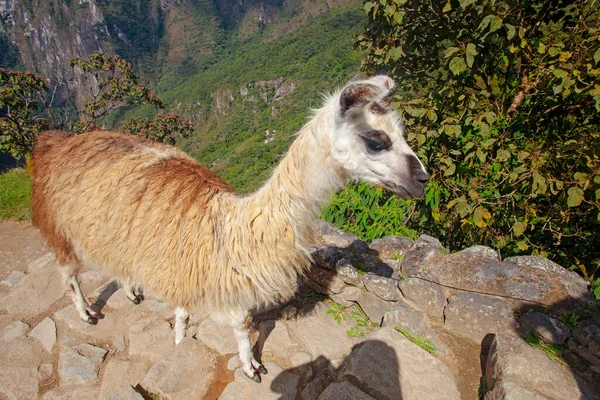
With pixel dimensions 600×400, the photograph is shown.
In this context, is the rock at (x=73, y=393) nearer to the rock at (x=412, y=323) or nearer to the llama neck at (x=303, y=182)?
the llama neck at (x=303, y=182)

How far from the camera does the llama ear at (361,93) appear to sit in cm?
168

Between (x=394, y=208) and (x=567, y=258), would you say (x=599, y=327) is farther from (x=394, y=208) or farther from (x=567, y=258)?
(x=394, y=208)

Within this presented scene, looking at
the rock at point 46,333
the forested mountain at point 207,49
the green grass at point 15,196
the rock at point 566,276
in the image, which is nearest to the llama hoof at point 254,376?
the rock at point 46,333

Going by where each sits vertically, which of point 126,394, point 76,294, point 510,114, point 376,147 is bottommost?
point 126,394

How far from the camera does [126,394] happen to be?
2283 mm

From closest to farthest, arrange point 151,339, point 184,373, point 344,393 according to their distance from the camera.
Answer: point 344,393
point 184,373
point 151,339

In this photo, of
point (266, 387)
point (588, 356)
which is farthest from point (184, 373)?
point (588, 356)

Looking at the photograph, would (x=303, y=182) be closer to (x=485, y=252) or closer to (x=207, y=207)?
(x=207, y=207)

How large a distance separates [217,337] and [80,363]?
3.62ft

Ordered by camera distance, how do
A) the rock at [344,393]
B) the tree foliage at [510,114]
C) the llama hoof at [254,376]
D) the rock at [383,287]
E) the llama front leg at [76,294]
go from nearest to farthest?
1. the rock at [344,393]
2. the llama hoof at [254,376]
3. the tree foliage at [510,114]
4. the rock at [383,287]
5. the llama front leg at [76,294]

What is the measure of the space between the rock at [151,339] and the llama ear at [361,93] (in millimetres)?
2463

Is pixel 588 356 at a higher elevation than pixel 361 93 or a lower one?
lower

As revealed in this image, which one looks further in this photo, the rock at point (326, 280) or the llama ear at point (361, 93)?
the rock at point (326, 280)

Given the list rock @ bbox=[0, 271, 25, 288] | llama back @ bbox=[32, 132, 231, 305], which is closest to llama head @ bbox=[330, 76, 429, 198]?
llama back @ bbox=[32, 132, 231, 305]
